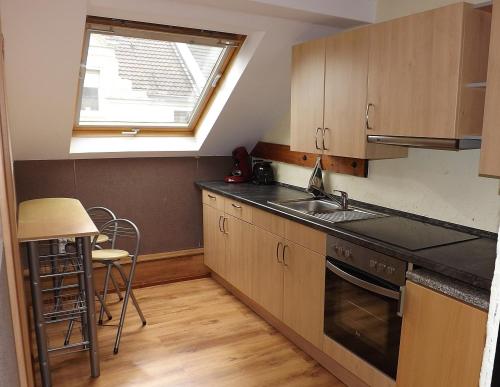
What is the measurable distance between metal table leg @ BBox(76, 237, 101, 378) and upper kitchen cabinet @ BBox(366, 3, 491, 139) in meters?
1.71

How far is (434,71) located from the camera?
191cm

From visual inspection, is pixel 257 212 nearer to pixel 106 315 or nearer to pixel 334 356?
pixel 334 356

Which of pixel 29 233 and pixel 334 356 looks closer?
pixel 29 233

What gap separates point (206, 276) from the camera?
3.98 metres

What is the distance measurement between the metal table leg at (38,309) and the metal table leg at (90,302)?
0.73ft

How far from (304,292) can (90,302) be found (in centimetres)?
122

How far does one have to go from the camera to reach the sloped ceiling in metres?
2.28

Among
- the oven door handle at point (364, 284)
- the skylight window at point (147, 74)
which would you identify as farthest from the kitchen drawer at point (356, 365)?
the skylight window at point (147, 74)

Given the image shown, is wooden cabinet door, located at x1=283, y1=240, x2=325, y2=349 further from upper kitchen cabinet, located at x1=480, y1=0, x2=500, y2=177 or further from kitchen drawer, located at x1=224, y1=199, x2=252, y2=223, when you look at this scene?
upper kitchen cabinet, located at x1=480, y1=0, x2=500, y2=177

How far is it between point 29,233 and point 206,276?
2095 millimetres

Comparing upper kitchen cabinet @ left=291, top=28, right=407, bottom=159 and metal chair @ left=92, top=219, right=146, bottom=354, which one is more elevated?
upper kitchen cabinet @ left=291, top=28, right=407, bottom=159

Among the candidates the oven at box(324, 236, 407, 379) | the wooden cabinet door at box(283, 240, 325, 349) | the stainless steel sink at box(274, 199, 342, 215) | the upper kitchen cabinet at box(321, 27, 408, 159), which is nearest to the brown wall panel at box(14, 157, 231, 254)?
the stainless steel sink at box(274, 199, 342, 215)

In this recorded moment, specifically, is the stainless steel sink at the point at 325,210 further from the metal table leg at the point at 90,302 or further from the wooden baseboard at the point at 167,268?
the wooden baseboard at the point at 167,268

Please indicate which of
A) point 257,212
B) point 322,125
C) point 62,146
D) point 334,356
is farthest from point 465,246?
point 62,146
